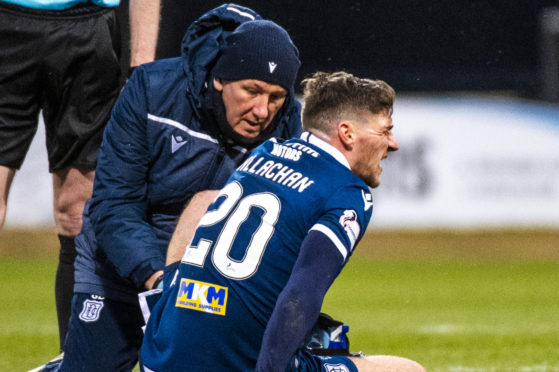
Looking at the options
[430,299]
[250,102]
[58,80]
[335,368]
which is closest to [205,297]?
[335,368]

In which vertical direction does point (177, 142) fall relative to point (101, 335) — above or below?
above

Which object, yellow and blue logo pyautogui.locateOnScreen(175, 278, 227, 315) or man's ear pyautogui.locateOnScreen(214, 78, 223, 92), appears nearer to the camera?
yellow and blue logo pyautogui.locateOnScreen(175, 278, 227, 315)

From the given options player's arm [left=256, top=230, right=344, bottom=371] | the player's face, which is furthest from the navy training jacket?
player's arm [left=256, top=230, right=344, bottom=371]

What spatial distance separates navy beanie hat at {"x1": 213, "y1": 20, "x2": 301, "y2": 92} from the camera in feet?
11.7

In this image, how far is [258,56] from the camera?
141 inches

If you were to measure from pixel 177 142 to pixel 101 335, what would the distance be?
0.82 metres

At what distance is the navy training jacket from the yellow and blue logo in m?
0.71

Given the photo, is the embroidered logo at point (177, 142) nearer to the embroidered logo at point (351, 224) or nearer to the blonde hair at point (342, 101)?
the blonde hair at point (342, 101)

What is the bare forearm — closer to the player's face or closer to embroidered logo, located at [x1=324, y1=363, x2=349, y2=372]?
the player's face

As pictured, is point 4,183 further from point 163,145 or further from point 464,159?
point 464,159

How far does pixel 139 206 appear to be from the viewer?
3.83 m

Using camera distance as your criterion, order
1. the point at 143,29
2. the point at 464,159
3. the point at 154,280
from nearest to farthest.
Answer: the point at 154,280 → the point at 143,29 → the point at 464,159

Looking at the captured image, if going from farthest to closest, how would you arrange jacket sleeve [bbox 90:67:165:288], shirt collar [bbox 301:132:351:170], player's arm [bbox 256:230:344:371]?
jacket sleeve [bbox 90:67:165:288] → shirt collar [bbox 301:132:351:170] → player's arm [bbox 256:230:344:371]

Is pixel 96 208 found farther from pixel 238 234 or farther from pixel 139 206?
pixel 238 234
